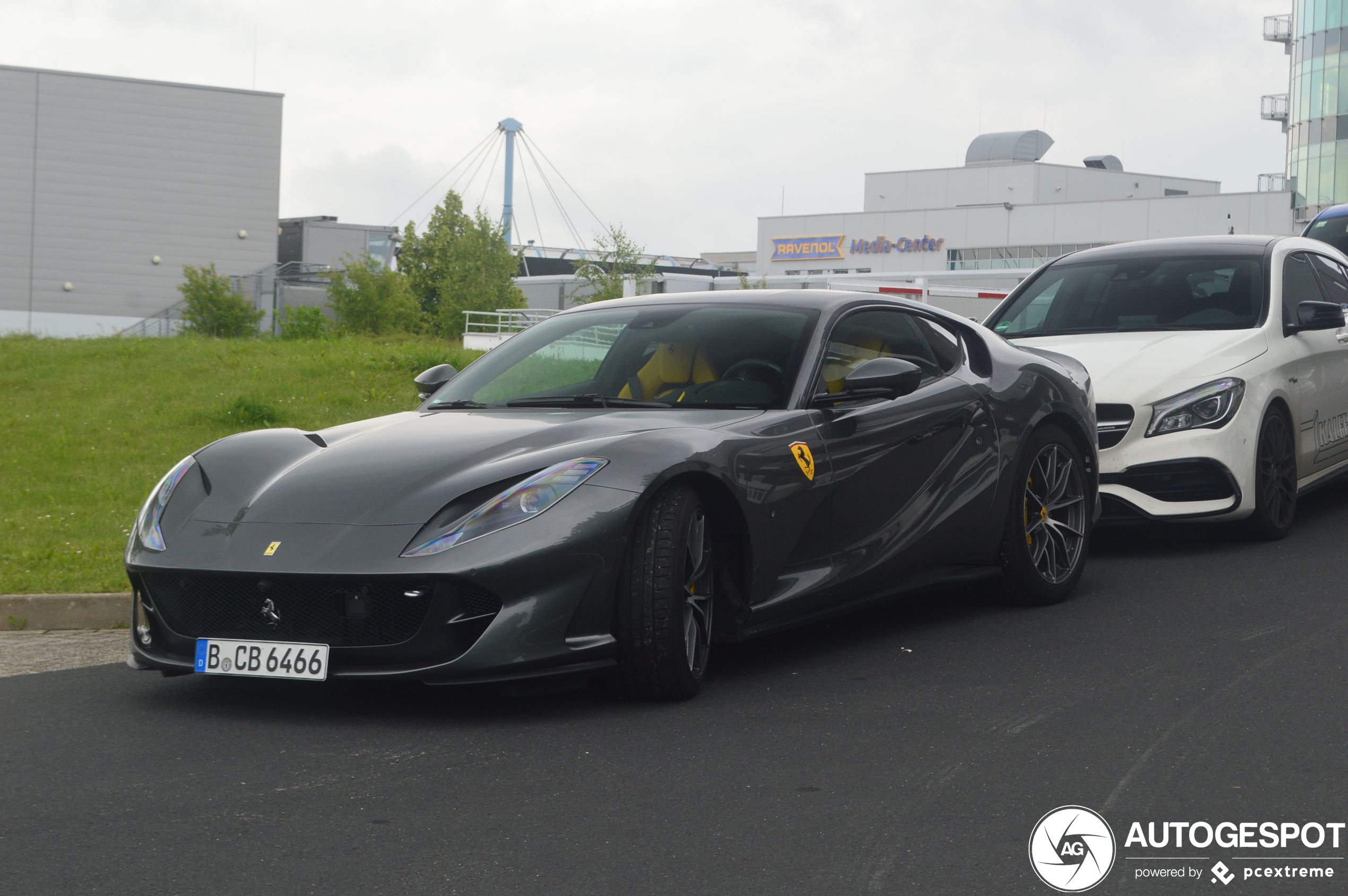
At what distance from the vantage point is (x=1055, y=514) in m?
6.59

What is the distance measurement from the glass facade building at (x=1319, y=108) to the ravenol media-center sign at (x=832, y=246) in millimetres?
18487

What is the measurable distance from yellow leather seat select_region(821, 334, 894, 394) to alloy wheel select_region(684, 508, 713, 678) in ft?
3.11

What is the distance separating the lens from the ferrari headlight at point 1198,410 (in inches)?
301

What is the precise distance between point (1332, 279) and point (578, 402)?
6441 mm

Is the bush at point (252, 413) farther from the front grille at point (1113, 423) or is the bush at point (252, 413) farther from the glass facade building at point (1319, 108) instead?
the glass facade building at point (1319, 108)

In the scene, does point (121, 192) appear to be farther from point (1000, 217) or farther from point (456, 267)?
point (1000, 217)

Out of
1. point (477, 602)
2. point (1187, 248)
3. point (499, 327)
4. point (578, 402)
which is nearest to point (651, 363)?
point (578, 402)

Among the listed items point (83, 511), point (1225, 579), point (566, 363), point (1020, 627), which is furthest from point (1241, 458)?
point (83, 511)

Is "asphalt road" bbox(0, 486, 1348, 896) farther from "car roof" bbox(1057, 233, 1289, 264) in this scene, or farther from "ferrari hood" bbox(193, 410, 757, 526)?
"car roof" bbox(1057, 233, 1289, 264)

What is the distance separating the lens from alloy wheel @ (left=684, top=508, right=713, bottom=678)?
4707mm

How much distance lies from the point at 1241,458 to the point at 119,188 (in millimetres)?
71099

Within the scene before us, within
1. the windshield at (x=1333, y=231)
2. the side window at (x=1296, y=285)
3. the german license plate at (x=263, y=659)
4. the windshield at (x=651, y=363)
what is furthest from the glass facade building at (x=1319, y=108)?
the german license plate at (x=263, y=659)

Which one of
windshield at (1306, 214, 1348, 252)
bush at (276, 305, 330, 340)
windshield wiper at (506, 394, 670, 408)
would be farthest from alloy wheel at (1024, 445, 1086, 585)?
bush at (276, 305, 330, 340)

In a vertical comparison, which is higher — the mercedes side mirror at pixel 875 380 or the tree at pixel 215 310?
the tree at pixel 215 310
